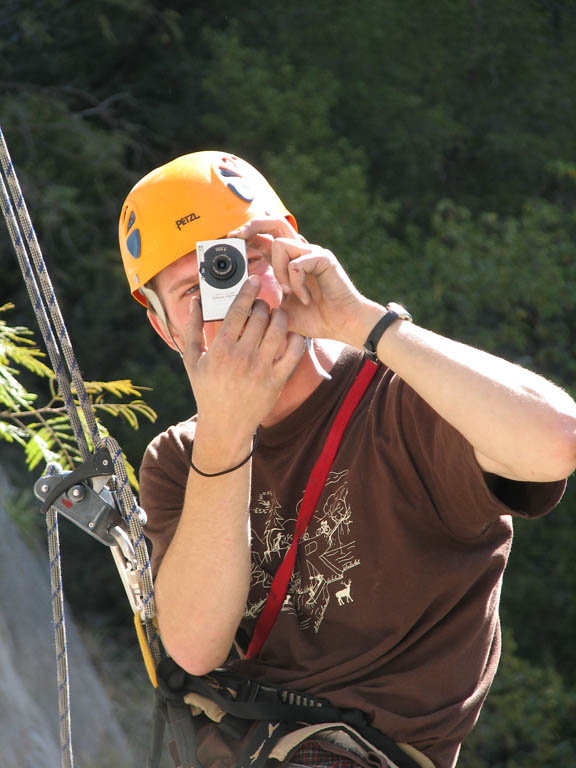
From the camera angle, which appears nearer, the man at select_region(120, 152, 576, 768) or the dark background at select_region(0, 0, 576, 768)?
the man at select_region(120, 152, 576, 768)

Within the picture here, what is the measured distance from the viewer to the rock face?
4.24m

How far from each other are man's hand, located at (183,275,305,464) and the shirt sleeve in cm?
39

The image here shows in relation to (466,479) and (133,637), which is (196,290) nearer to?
(466,479)

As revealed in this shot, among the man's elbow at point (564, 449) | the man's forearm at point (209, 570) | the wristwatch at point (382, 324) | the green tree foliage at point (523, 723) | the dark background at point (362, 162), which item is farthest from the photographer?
the dark background at point (362, 162)

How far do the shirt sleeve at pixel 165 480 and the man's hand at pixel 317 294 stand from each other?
20.7 inches

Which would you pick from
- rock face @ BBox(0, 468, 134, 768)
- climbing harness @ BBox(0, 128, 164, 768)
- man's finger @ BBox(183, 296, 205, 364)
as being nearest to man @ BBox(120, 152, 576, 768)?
man's finger @ BBox(183, 296, 205, 364)

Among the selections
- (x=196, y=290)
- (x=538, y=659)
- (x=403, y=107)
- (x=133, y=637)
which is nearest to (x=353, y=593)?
(x=196, y=290)

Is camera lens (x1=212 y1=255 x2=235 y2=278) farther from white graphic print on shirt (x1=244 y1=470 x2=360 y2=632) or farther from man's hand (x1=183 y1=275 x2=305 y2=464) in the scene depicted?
white graphic print on shirt (x1=244 y1=470 x2=360 y2=632)

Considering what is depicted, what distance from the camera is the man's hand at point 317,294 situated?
5.77 feet

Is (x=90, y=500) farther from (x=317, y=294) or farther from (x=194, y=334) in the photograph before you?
(x=317, y=294)

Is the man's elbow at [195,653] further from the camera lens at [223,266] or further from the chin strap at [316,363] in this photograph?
the camera lens at [223,266]

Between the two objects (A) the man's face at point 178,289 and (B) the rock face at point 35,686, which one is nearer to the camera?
(A) the man's face at point 178,289

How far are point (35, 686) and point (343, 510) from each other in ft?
10.7

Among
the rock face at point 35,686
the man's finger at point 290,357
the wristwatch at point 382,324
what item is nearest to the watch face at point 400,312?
the wristwatch at point 382,324
